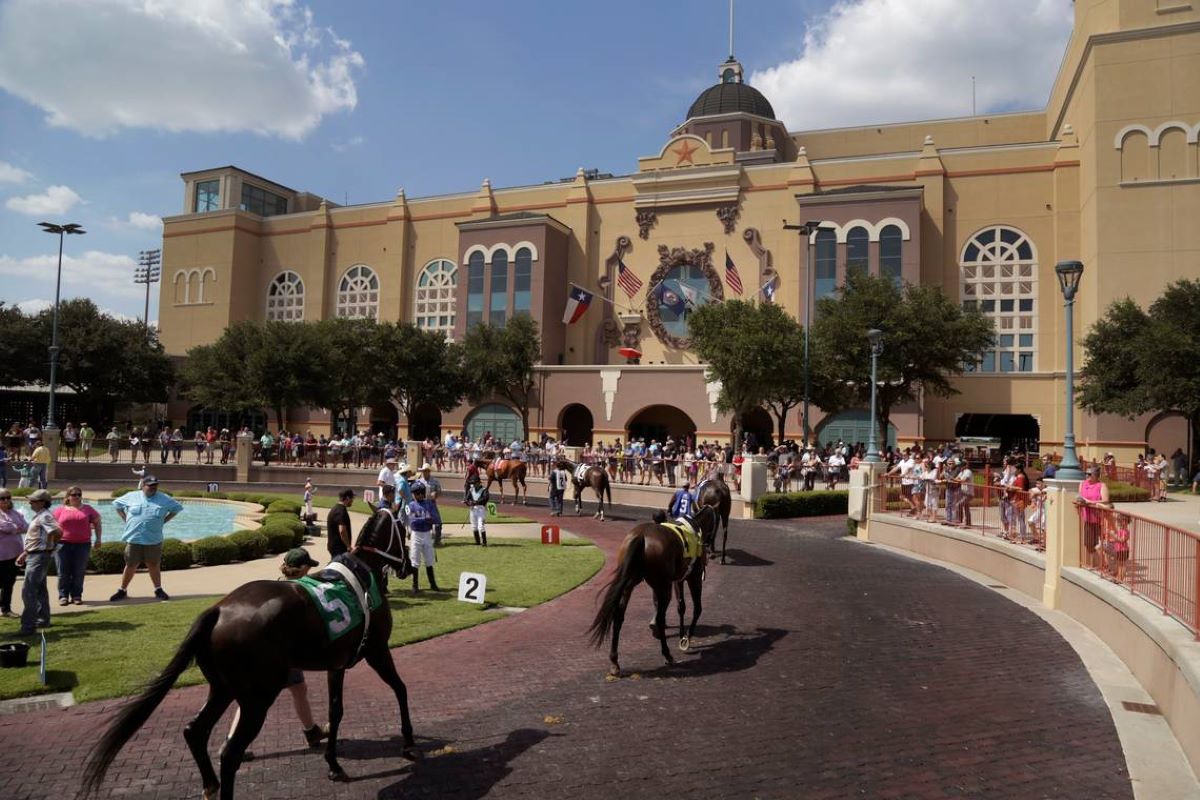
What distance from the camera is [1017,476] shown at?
17078mm

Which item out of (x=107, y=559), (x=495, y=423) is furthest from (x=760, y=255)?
(x=107, y=559)

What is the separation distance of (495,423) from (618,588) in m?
43.9

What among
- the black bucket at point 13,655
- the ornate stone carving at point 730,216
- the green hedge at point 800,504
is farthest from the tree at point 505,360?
the black bucket at point 13,655

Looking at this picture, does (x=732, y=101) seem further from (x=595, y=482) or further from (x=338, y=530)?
(x=338, y=530)

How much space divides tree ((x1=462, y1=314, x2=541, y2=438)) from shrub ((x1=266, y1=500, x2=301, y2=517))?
24.3 metres

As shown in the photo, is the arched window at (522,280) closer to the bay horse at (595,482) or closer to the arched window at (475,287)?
the arched window at (475,287)

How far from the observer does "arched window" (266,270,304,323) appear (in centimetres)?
6344

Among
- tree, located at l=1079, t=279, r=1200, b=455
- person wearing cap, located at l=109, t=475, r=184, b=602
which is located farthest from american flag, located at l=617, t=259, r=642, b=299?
person wearing cap, located at l=109, t=475, r=184, b=602

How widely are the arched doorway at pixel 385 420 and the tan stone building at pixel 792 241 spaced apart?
187mm

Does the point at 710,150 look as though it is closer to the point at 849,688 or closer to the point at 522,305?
the point at 522,305

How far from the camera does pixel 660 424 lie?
168ft

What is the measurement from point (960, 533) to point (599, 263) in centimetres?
4023

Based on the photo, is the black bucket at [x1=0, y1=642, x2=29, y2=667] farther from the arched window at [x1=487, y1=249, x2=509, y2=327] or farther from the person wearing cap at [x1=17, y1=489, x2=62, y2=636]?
the arched window at [x1=487, y1=249, x2=509, y2=327]

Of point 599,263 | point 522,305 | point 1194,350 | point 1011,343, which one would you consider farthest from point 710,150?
point 1194,350
